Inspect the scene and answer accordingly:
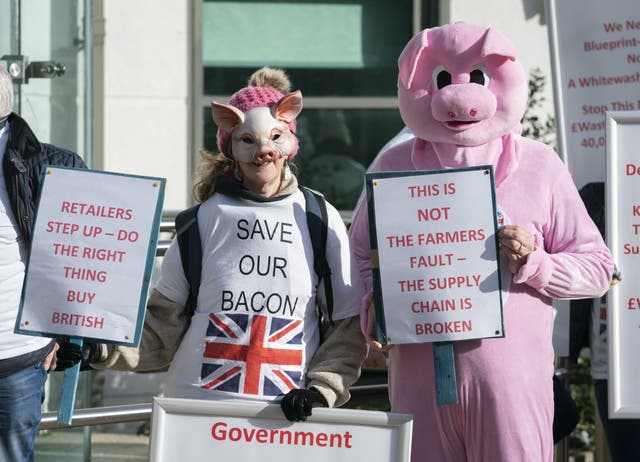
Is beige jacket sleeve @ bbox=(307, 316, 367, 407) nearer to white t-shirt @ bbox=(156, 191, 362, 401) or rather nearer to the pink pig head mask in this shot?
white t-shirt @ bbox=(156, 191, 362, 401)

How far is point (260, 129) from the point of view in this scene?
3.60m

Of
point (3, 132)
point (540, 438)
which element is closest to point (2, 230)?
point (3, 132)

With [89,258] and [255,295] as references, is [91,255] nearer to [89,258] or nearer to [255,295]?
[89,258]

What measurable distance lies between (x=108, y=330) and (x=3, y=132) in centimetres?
95

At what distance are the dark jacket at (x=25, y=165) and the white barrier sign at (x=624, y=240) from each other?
1689mm

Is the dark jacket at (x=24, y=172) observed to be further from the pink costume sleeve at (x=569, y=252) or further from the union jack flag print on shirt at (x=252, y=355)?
the pink costume sleeve at (x=569, y=252)

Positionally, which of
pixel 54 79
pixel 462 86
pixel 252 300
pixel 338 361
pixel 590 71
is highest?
pixel 54 79

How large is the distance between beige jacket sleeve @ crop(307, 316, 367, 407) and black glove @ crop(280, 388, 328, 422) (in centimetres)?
7

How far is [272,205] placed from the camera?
360cm

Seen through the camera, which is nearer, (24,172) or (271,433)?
(271,433)

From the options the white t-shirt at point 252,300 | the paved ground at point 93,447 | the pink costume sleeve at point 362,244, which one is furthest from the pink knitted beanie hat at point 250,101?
the paved ground at point 93,447

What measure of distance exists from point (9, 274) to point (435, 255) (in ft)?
4.57

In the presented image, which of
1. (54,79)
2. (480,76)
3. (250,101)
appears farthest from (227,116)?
(54,79)

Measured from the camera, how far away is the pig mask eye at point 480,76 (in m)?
3.65
